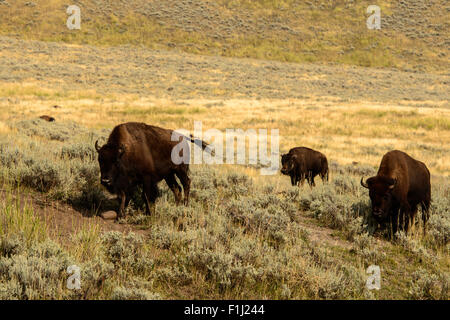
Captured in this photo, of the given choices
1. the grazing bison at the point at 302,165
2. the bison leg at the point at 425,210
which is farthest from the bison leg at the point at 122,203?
the grazing bison at the point at 302,165

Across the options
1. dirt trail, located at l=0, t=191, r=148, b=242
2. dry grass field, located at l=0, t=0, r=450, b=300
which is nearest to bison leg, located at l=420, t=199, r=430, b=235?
dry grass field, located at l=0, t=0, r=450, b=300

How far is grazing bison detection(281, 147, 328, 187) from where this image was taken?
37.2 ft

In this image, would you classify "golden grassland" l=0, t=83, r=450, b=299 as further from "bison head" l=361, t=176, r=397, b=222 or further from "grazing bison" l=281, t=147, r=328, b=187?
"grazing bison" l=281, t=147, r=328, b=187

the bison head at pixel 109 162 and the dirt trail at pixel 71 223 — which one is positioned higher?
the bison head at pixel 109 162

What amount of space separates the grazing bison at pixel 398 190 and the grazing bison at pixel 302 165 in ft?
14.5

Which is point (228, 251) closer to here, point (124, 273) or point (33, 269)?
point (124, 273)

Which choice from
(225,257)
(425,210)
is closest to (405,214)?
(425,210)

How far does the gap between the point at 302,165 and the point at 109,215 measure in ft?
24.0

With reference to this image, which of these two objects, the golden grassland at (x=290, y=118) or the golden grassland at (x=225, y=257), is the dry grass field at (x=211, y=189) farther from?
the golden grassland at (x=290, y=118)

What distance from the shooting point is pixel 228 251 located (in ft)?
15.3

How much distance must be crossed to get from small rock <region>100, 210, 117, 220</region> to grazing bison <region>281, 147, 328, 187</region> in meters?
6.51

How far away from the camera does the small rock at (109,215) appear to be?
5555 mm

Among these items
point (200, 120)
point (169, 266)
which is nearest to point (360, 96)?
point (200, 120)

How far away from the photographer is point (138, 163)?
6.03 m
